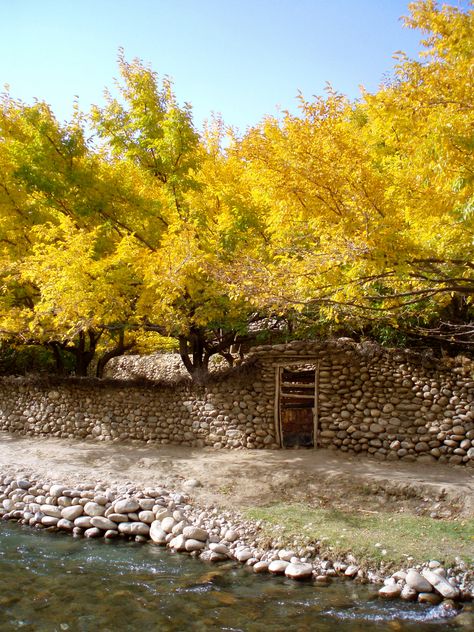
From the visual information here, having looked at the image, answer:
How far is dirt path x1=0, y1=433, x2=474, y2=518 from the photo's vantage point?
8438mm

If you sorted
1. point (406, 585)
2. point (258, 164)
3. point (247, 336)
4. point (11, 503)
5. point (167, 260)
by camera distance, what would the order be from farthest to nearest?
point (247, 336) < point (167, 260) < point (11, 503) < point (258, 164) < point (406, 585)

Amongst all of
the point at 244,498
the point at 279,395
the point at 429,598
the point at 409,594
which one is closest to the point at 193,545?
the point at 244,498

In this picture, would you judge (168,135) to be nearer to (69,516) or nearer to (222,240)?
(222,240)

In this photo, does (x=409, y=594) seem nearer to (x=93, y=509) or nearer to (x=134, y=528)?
(x=134, y=528)

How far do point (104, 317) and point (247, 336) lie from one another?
4595 millimetres

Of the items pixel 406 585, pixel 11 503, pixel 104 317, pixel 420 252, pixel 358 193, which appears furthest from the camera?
pixel 104 317

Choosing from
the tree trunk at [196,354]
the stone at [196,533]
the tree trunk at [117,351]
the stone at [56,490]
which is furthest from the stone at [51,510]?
the tree trunk at [117,351]

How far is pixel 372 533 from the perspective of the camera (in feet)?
23.4

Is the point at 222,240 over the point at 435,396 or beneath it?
over

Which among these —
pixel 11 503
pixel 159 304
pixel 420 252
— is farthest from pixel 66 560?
pixel 420 252

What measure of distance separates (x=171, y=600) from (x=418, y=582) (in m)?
2.80

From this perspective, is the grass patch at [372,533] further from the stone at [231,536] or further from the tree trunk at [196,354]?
the tree trunk at [196,354]

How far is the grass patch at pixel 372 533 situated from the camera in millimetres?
6480

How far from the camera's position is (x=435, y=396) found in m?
Result: 10.5
